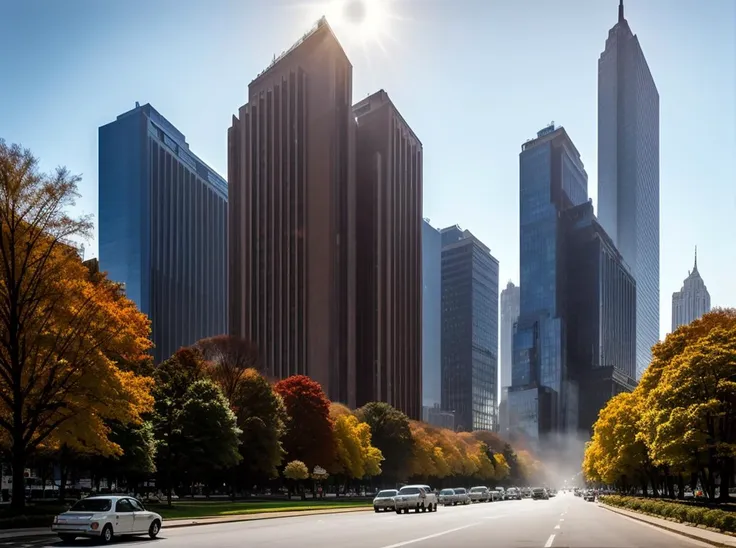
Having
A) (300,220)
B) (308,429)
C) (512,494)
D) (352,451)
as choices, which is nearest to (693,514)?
(308,429)

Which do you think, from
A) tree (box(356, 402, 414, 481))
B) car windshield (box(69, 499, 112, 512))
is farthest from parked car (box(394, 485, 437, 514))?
tree (box(356, 402, 414, 481))

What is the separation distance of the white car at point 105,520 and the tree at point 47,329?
11.6 m

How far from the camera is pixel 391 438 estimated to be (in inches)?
4732

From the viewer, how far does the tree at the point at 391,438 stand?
119 m

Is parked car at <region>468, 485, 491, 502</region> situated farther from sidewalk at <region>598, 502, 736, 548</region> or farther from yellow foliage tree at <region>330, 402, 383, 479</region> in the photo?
sidewalk at <region>598, 502, 736, 548</region>

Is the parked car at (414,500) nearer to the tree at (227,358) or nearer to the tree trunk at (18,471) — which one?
the tree trunk at (18,471)

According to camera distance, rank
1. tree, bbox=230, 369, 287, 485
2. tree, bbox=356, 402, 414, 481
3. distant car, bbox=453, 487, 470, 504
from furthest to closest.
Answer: tree, bbox=356, 402, 414, 481 → distant car, bbox=453, 487, 470, 504 → tree, bbox=230, 369, 287, 485

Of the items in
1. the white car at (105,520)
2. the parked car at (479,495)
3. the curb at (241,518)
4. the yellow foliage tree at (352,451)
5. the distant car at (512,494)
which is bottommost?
the distant car at (512,494)

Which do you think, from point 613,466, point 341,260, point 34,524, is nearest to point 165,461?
point 34,524

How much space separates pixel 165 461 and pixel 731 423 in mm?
44081

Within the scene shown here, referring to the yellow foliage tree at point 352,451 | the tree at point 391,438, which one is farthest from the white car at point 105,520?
the tree at point 391,438

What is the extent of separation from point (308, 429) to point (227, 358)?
19991mm

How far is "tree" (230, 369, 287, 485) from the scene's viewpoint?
7594 centimetres

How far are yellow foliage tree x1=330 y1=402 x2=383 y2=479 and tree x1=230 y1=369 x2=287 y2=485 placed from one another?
1619 cm
